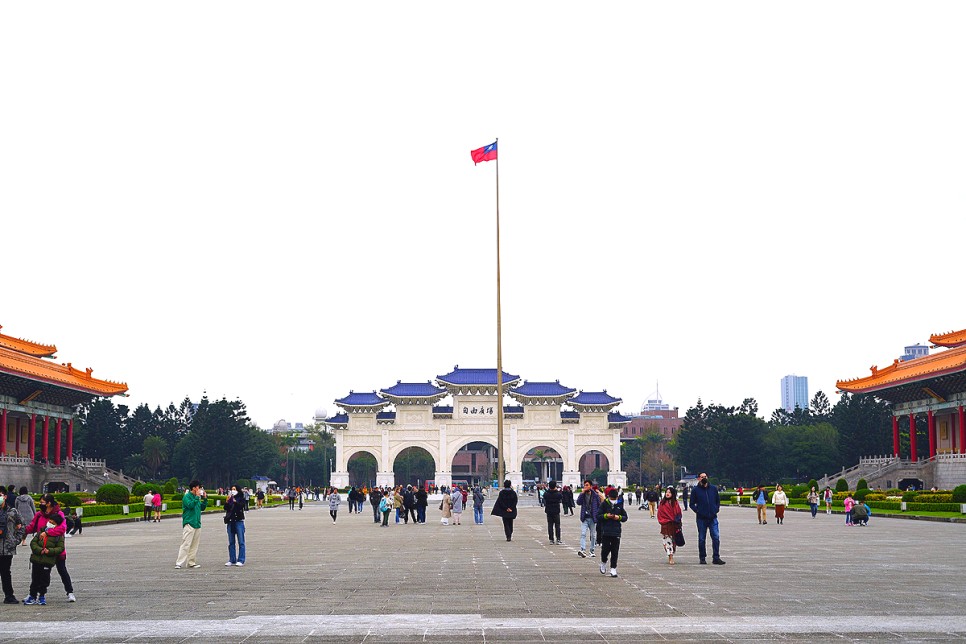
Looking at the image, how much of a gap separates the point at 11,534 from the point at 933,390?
203 ft

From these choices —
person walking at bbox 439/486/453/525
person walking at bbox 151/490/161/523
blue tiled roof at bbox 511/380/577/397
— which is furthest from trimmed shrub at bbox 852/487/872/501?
blue tiled roof at bbox 511/380/577/397

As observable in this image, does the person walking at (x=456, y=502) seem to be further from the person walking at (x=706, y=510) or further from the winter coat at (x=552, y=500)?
the person walking at (x=706, y=510)

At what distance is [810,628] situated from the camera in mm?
10258

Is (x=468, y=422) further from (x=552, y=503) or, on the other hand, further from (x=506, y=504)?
(x=552, y=503)

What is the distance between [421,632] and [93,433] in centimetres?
8479

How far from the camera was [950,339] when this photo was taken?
6625 centimetres

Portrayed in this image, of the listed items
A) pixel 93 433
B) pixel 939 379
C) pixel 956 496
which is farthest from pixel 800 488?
pixel 93 433

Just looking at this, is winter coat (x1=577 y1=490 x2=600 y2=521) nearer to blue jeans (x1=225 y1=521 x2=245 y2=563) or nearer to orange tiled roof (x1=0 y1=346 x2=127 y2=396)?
blue jeans (x1=225 y1=521 x2=245 y2=563)

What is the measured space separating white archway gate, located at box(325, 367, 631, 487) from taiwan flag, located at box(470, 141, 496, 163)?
3977 cm

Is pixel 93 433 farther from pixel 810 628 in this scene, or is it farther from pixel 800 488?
pixel 810 628

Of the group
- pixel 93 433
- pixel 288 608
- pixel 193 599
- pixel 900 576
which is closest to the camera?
pixel 288 608

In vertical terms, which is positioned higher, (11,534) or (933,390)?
(933,390)

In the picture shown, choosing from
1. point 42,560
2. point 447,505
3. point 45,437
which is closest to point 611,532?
point 42,560

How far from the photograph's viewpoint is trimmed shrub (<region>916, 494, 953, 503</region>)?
42.3 m
